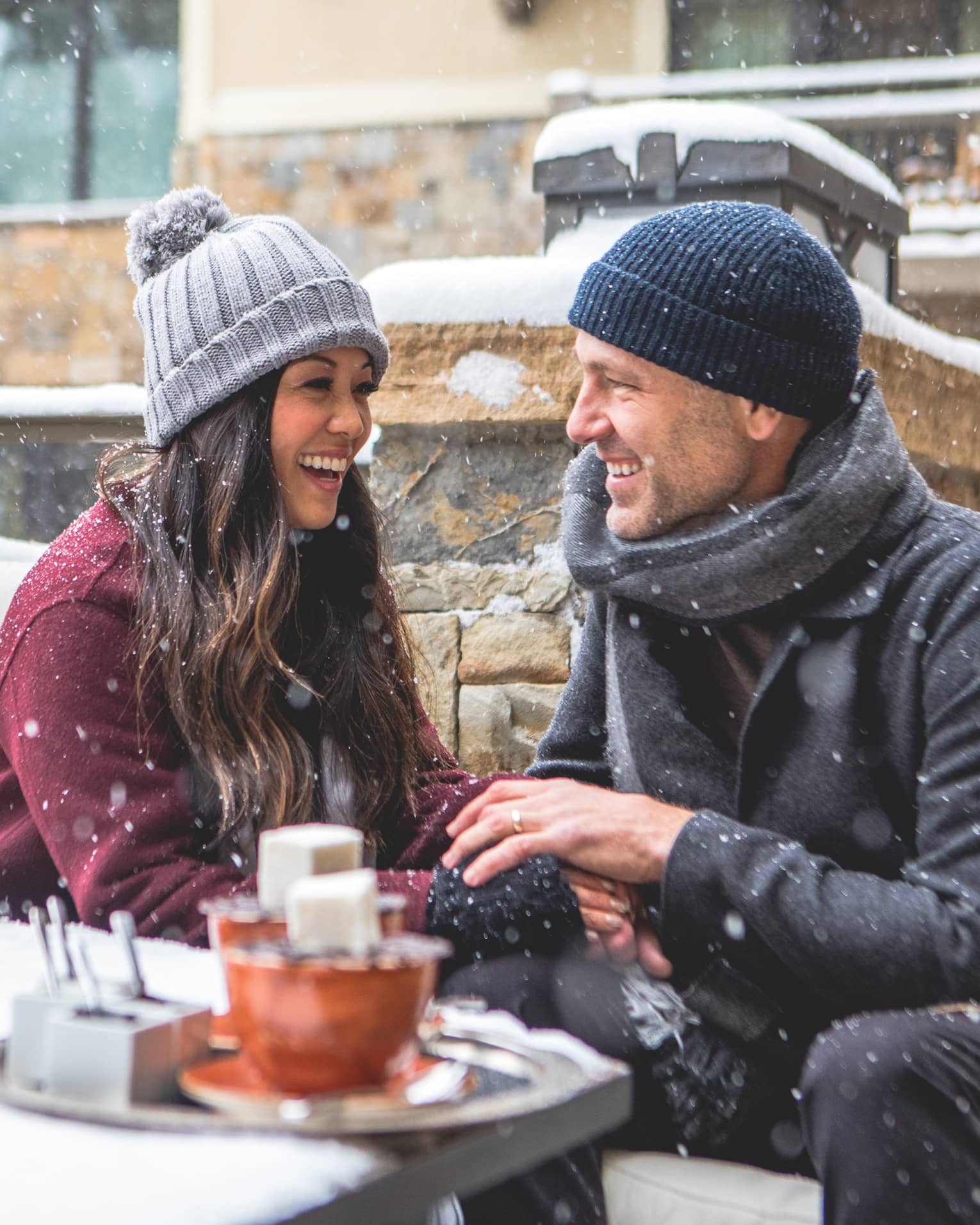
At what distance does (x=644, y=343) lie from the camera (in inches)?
78.7

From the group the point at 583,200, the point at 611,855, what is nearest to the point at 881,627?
the point at 611,855

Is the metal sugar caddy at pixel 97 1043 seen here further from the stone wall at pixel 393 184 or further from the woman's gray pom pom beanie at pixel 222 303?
the stone wall at pixel 393 184

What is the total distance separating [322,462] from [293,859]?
1.37 metres

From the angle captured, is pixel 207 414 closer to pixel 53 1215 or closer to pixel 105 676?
pixel 105 676

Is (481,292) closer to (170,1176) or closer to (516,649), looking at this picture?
(516,649)

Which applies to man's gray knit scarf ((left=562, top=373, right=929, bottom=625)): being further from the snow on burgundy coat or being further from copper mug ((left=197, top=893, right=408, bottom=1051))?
copper mug ((left=197, top=893, right=408, bottom=1051))

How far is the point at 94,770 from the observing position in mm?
1793

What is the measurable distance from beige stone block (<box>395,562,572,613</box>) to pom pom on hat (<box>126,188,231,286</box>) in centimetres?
82

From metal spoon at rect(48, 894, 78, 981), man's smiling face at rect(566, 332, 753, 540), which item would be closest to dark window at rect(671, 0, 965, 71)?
man's smiling face at rect(566, 332, 753, 540)

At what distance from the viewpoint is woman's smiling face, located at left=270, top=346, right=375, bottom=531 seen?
7.32 feet

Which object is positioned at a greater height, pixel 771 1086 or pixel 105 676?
pixel 105 676

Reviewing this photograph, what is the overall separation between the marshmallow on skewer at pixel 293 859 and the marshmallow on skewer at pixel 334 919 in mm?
63

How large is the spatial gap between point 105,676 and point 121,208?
8.46 metres

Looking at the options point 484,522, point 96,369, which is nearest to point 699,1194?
point 484,522
